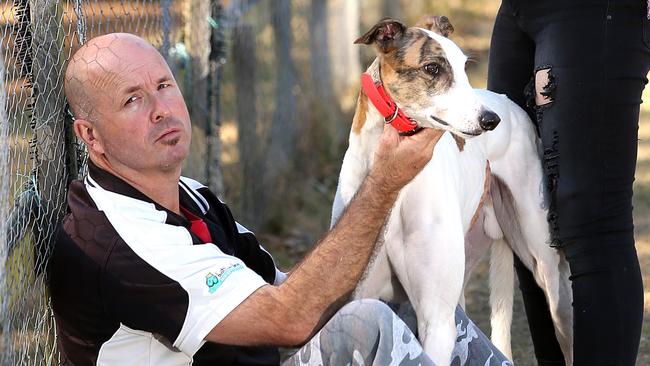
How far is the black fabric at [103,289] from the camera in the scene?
2.45 meters

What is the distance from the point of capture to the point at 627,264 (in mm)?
3176

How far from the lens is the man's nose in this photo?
2658mm

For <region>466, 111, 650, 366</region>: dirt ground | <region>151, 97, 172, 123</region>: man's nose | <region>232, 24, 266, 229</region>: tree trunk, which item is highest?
<region>151, 97, 172, 123</region>: man's nose

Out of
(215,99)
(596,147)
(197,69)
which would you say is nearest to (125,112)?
(596,147)

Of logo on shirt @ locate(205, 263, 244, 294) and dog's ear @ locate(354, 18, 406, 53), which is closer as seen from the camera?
logo on shirt @ locate(205, 263, 244, 294)

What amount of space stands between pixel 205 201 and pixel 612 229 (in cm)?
123

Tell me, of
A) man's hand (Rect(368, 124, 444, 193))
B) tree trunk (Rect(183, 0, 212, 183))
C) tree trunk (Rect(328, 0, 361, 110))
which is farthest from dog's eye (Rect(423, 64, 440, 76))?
tree trunk (Rect(328, 0, 361, 110))

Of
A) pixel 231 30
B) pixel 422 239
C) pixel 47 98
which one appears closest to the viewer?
pixel 47 98

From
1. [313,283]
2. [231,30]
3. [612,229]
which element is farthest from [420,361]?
[231,30]

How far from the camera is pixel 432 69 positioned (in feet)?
10.1

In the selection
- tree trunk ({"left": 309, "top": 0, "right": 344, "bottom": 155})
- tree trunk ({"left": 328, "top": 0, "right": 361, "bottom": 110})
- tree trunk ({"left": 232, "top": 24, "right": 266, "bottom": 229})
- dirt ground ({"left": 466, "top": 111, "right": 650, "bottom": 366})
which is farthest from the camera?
tree trunk ({"left": 328, "top": 0, "right": 361, "bottom": 110})

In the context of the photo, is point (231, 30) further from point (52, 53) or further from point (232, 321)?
point (232, 321)

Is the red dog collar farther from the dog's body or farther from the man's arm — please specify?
the man's arm

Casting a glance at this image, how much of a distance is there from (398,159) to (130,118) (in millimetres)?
687
